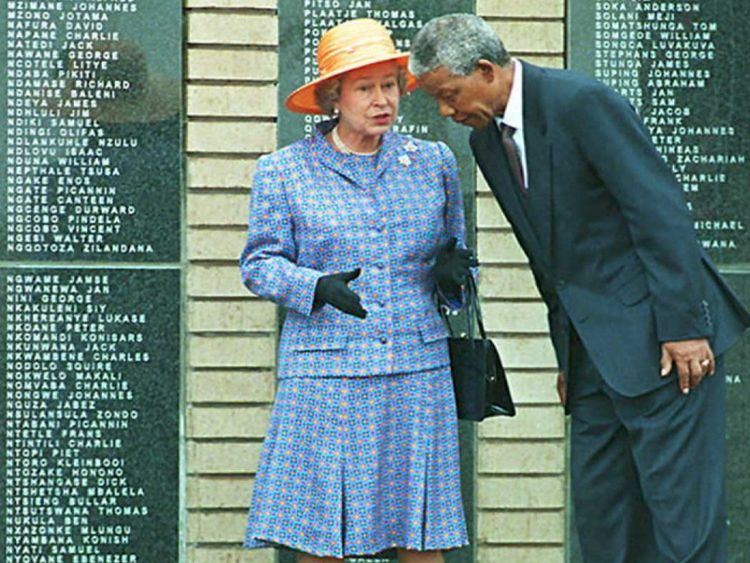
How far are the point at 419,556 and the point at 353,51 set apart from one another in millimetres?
1555

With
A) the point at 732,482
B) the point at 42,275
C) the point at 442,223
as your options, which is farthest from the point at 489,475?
the point at 42,275

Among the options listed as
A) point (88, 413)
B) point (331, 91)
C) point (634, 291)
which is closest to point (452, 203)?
point (331, 91)

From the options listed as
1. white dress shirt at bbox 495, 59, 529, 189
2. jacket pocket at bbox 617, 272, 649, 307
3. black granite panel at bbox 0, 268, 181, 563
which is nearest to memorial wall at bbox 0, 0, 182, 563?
black granite panel at bbox 0, 268, 181, 563

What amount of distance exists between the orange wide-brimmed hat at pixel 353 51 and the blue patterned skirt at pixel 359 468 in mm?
934

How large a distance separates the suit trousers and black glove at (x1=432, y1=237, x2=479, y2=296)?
0.47 metres

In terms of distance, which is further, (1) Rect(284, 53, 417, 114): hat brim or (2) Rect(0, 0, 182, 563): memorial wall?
(2) Rect(0, 0, 182, 563): memorial wall

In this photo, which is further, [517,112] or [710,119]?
[710,119]

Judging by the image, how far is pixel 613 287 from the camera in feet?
15.3

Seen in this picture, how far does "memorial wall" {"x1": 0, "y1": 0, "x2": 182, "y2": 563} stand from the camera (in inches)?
238

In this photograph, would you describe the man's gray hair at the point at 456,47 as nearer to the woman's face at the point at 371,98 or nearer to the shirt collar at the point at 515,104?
the shirt collar at the point at 515,104

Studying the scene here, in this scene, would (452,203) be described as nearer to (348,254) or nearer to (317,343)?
(348,254)

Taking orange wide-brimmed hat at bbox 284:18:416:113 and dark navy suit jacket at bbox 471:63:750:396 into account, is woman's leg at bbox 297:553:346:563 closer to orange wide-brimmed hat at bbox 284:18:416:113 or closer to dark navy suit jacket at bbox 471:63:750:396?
dark navy suit jacket at bbox 471:63:750:396

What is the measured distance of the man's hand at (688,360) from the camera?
4500 mm

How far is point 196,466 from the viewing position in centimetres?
607
